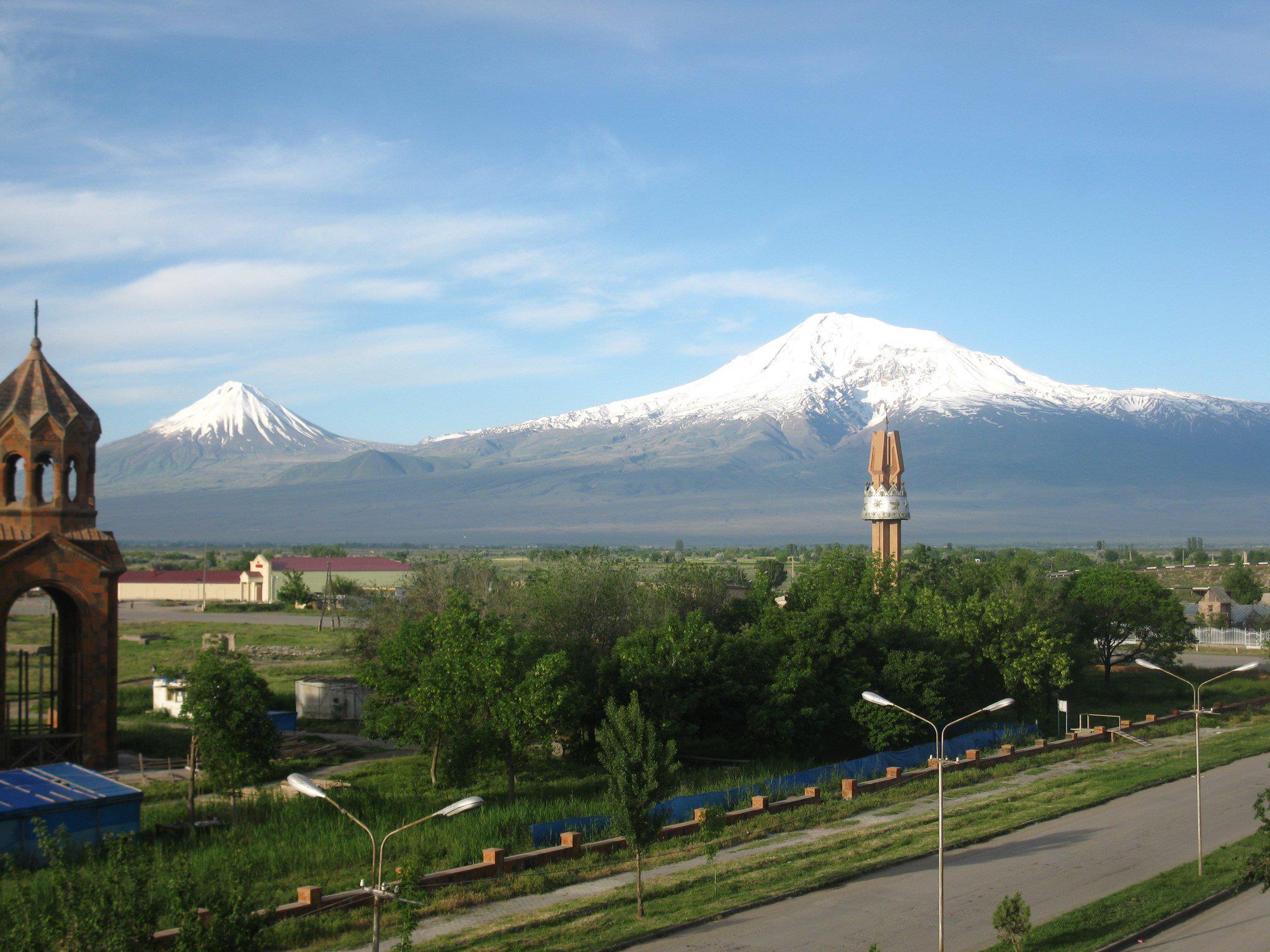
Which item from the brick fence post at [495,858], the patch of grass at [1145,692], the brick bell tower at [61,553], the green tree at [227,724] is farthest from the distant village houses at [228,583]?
the brick fence post at [495,858]

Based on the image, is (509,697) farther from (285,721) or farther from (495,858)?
(285,721)

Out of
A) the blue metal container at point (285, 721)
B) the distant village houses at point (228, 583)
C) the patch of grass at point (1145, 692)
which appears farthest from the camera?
the distant village houses at point (228, 583)

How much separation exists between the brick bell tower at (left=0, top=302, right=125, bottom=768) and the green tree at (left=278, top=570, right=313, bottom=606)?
7246cm

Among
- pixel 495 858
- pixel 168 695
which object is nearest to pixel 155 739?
pixel 168 695

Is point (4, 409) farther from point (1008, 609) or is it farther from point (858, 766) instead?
point (1008, 609)

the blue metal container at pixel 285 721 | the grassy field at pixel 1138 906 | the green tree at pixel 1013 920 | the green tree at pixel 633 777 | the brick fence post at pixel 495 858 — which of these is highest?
the green tree at pixel 633 777

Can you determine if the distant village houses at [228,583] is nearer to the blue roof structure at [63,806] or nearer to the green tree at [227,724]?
the green tree at [227,724]

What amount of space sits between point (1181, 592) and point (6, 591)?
108m

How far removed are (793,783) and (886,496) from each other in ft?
122

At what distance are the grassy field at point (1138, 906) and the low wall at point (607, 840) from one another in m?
8.41

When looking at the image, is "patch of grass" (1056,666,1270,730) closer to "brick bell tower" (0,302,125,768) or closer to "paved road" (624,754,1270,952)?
"paved road" (624,754,1270,952)

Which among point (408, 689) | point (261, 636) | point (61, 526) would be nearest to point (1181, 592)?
point (261, 636)

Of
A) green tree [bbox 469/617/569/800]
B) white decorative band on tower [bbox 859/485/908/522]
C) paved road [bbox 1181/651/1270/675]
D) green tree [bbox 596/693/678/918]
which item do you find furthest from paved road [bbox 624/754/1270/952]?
paved road [bbox 1181/651/1270/675]

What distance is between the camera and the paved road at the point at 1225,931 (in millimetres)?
18266
